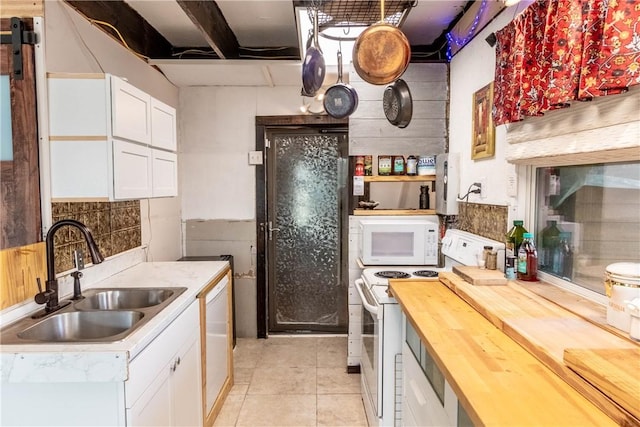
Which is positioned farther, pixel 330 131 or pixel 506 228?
pixel 330 131

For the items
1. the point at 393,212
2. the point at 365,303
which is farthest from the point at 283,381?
the point at 393,212

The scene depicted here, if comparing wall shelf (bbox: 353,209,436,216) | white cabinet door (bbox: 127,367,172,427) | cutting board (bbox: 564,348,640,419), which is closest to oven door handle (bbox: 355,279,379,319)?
wall shelf (bbox: 353,209,436,216)

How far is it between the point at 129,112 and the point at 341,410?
2188 mm

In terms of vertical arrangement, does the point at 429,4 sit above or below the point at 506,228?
above

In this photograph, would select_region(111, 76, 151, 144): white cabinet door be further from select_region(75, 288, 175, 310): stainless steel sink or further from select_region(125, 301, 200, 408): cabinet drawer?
select_region(125, 301, 200, 408): cabinet drawer

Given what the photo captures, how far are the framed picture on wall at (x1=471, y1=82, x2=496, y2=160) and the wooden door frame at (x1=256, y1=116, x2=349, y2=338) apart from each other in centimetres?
139

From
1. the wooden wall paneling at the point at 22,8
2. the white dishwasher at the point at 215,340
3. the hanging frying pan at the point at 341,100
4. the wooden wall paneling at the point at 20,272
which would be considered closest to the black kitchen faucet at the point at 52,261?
the wooden wall paneling at the point at 20,272

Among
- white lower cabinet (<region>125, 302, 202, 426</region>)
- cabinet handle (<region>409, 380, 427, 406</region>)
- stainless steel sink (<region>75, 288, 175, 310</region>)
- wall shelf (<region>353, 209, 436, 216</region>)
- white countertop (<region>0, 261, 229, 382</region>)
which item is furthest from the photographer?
wall shelf (<region>353, 209, 436, 216</region>)

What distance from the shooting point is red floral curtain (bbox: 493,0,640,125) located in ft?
3.73

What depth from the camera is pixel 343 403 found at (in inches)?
108

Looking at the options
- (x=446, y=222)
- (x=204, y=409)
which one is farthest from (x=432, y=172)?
(x=204, y=409)

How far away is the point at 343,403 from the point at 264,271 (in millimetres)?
1465

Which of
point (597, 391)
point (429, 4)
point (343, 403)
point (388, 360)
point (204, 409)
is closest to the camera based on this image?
point (597, 391)

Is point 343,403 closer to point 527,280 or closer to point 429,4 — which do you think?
point 527,280
